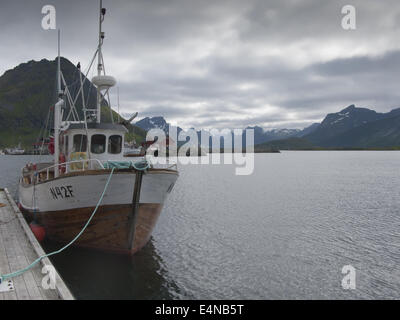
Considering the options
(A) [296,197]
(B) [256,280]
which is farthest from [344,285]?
(A) [296,197]

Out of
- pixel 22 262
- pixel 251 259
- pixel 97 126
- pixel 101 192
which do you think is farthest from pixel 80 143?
pixel 251 259

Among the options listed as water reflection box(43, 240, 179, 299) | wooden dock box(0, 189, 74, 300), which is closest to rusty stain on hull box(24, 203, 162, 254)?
water reflection box(43, 240, 179, 299)

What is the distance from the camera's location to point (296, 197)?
3572 centimetres

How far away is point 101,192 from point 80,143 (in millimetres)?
4301

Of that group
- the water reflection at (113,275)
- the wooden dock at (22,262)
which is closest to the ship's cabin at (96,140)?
the wooden dock at (22,262)

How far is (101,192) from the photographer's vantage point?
511 inches

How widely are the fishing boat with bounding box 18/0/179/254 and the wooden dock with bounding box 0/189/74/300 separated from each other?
1.51 meters

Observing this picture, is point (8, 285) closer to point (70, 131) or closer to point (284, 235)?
point (70, 131)

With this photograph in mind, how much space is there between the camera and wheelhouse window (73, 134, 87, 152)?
1589cm

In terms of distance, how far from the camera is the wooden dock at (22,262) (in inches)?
329

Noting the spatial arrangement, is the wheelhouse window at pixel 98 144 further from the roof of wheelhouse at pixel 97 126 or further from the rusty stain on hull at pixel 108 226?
the rusty stain on hull at pixel 108 226

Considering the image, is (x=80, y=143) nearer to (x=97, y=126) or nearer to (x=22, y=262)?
(x=97, y=126)
